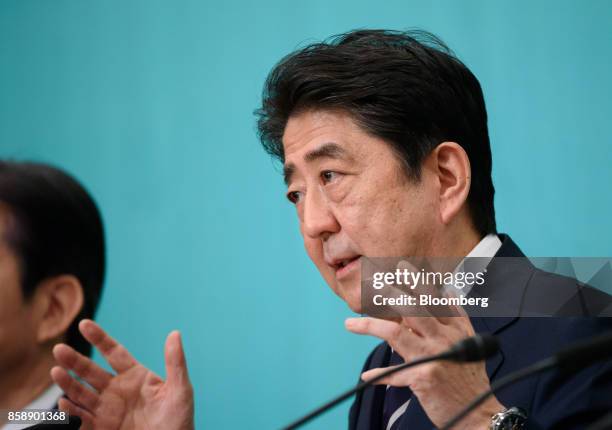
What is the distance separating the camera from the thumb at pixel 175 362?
1173 mm

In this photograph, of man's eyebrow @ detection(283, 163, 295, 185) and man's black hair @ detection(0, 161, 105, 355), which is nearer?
man's black hair @ detection(0, 161, 105, 355)

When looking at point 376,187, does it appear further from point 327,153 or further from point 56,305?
point 56,305

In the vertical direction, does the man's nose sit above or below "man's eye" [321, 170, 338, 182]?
below

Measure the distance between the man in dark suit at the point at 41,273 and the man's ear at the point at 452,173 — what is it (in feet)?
2.21

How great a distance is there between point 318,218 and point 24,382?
2.10 feet

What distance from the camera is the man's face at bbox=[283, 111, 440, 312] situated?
1.42 meters

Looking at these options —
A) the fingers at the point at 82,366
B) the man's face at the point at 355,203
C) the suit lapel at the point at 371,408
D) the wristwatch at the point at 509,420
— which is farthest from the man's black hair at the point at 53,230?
the wristwatch at the point at 509,420

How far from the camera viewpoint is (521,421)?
1.05m

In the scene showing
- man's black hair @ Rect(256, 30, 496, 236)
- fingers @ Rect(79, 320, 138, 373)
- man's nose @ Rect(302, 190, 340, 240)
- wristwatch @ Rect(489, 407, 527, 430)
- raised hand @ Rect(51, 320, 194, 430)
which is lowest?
wristwatch @ Rect(489, 407, 527, 430)

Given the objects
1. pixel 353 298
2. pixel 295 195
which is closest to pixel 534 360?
pixel 353 298

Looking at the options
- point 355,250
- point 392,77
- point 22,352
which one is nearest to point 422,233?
point 355,250

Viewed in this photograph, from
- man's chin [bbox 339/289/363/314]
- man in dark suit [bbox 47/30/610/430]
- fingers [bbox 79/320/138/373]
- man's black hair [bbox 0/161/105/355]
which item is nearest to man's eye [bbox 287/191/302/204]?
man in dark suit [bbox 47/30/610/430]

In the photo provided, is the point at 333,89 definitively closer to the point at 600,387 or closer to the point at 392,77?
the point at 392,77

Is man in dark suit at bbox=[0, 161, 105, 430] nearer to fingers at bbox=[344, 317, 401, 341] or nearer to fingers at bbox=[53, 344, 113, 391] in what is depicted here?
fingers at bbox=[53, 344, 113, 391]
